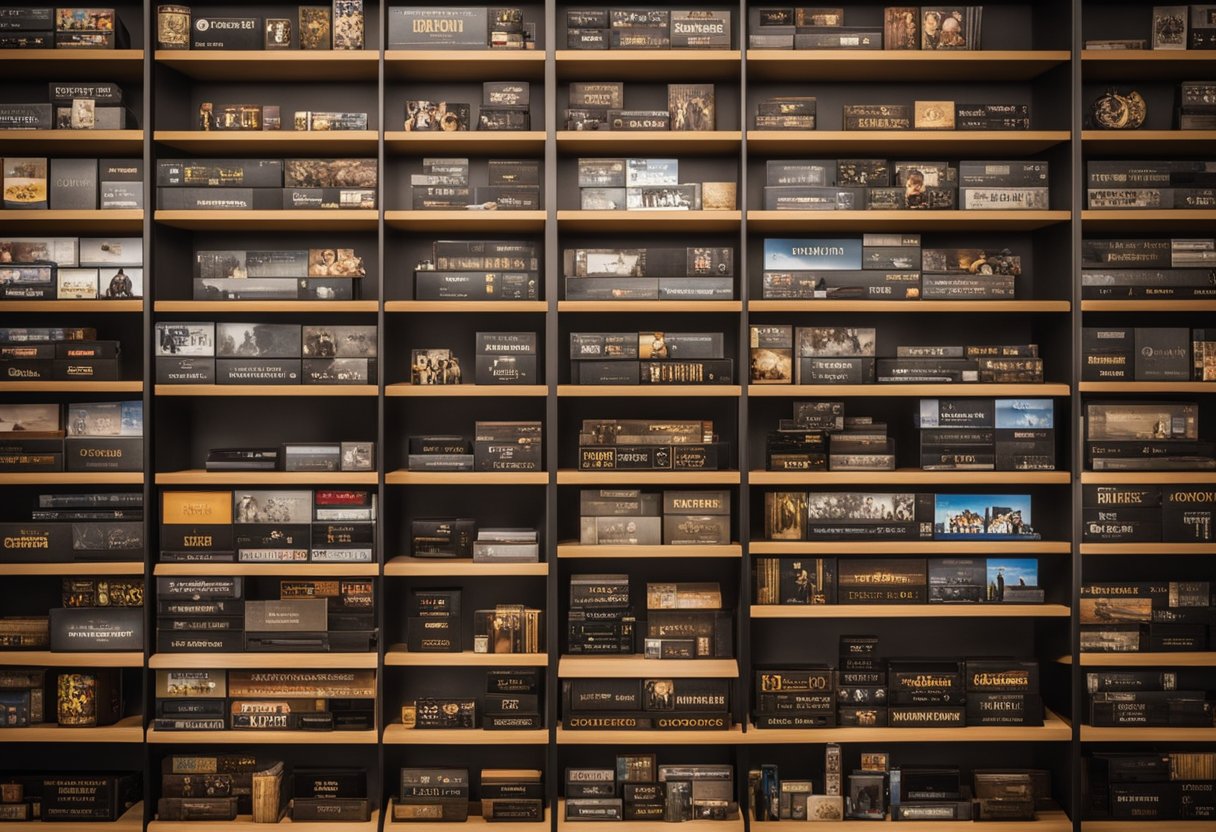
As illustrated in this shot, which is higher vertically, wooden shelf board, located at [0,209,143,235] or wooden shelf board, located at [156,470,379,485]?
wooden shelf board, located at [0,209,143,235]

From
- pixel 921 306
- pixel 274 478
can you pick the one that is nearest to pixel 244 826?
pixel 274 478

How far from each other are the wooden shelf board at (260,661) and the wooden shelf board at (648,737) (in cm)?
76

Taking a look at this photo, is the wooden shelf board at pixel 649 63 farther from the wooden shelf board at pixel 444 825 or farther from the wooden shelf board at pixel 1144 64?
the wooden shelf board at pixel 444 825

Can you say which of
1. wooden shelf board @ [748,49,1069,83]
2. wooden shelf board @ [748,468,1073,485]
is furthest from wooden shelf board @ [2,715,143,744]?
wooden shelf board @ [748,49,1069,83]

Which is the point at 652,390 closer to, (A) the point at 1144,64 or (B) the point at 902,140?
(B) the point at 902,140

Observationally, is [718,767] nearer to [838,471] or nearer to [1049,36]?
[838,471]

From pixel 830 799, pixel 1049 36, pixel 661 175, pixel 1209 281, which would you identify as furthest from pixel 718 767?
pixel 1049 36

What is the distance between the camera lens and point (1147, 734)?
344 centimetres

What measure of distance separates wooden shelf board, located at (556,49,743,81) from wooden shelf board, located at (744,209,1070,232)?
1.82ft

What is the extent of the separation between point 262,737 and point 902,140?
3.14 meters

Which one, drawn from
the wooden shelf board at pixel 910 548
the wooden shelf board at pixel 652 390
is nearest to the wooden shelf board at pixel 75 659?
the wooden shelf board at pixel 652 390

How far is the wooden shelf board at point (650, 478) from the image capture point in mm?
3432

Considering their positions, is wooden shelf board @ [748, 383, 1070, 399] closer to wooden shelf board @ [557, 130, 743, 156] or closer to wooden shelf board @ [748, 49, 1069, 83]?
wooden shelf board @ [557, 130, 743, 156]

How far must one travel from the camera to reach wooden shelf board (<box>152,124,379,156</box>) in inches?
137
